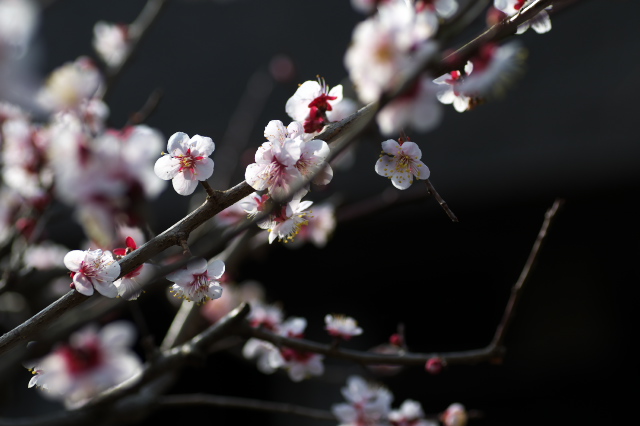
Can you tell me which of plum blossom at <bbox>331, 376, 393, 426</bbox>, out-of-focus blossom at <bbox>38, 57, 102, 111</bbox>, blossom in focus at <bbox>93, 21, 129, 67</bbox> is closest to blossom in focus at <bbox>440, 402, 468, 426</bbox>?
plum blossom at <bbox>331, 376, 393, 426</bbox>

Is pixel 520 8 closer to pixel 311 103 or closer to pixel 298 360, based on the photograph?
pixel 311 103

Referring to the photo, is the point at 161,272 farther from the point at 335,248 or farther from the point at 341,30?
the point at 341,30

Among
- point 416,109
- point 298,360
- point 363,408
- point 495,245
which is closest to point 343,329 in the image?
point 298,360

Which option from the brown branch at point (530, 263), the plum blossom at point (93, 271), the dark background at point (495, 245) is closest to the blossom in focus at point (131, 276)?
the plum blossom at point (93, 271)

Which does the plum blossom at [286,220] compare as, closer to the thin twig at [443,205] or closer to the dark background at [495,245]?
the thin twig at [443,205]

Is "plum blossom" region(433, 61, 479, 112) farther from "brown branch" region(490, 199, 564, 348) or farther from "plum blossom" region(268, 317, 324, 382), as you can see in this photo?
"plum blossom" region(268, 317, 324, 382)

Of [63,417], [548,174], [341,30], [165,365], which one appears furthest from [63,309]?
[341,30]
